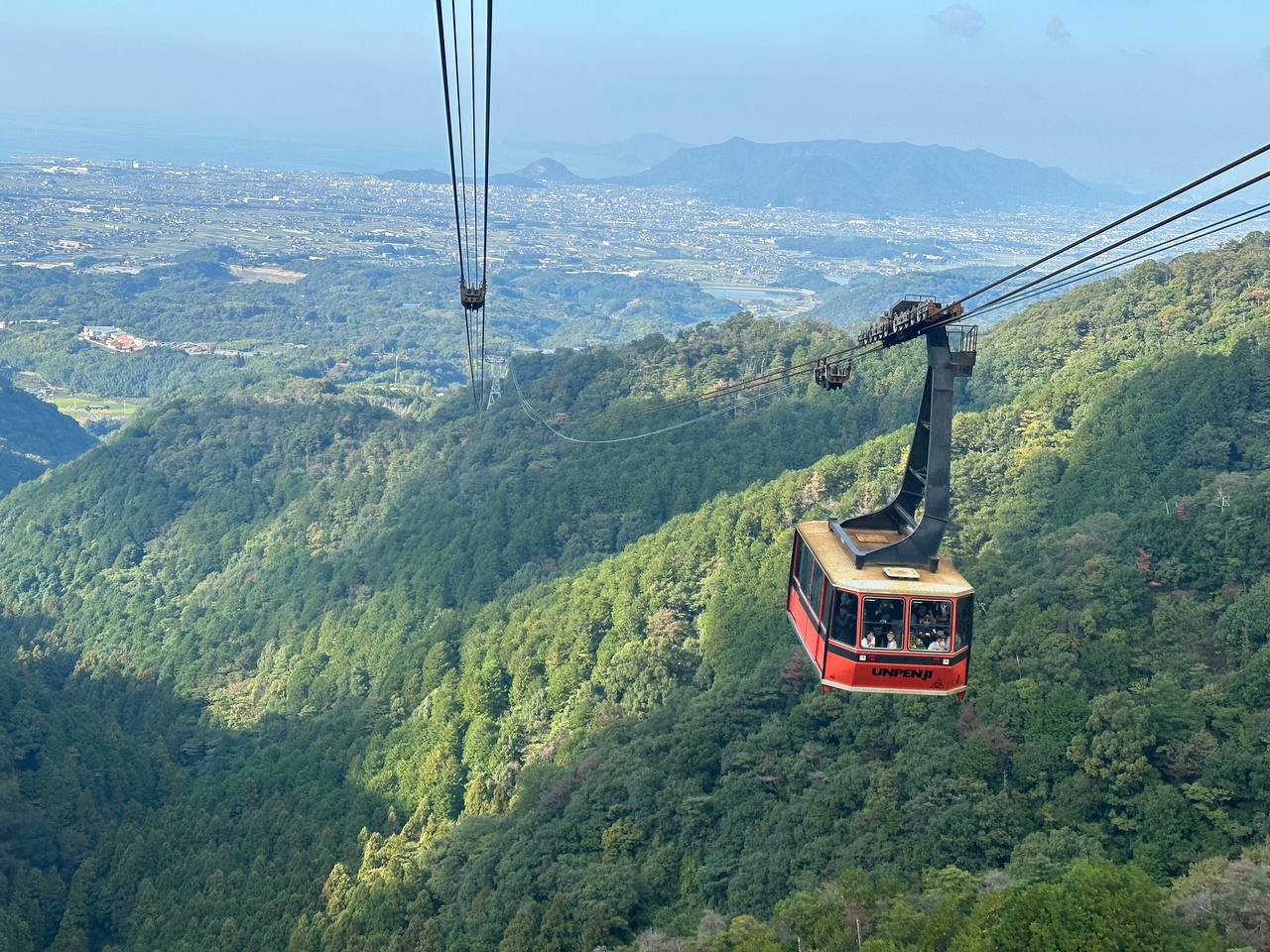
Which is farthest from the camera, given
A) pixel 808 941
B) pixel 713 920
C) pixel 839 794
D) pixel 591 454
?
pixel 591 454

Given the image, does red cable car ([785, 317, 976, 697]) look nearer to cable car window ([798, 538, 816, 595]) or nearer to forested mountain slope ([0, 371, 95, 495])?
cable car window ([798, 538, 816, 595])

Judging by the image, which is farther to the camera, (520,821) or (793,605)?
(520,821)

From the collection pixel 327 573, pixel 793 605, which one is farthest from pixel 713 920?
pixel 327 573

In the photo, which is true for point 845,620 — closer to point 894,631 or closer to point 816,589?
point 894,631

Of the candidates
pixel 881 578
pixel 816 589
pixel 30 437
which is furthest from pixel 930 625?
pixel 30 437

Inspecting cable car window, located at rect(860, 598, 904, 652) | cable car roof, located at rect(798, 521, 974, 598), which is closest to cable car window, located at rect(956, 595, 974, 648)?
cable car roof, located at rect(798, 521, 974, 598)

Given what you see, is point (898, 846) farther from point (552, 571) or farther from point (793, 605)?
point (552, 571)
